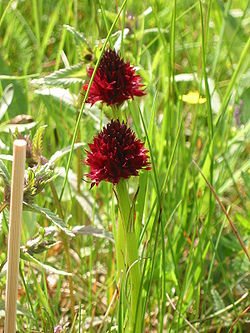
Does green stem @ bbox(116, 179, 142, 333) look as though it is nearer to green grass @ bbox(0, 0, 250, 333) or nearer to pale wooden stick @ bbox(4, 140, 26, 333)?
green grass @ bbox(0, 0, 250, 333)

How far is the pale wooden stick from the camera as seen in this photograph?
588mm

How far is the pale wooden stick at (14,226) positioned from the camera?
1.93 feet

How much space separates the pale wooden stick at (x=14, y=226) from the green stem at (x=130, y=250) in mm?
176

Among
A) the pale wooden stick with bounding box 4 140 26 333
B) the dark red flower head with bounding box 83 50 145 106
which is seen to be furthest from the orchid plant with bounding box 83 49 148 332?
the pale wooden stick with bounding box 4 140 26 333

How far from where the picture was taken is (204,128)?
1.52 metres

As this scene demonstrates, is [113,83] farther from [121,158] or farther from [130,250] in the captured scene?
[130,250]

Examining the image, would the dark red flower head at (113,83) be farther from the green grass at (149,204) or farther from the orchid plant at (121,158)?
the green grass at (149,204)

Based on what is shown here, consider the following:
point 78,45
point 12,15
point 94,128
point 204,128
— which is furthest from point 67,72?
point 204,128

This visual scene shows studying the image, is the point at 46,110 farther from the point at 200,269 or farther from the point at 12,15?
the point at 200,269

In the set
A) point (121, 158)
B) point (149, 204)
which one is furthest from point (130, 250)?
point (149, 204)

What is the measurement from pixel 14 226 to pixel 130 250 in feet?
0.71

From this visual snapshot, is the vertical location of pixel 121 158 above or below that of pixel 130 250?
above

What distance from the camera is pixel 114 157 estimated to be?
2.39 ft

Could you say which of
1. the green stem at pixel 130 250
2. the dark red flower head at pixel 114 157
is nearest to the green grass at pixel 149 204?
the green stem at pixel 130 250
